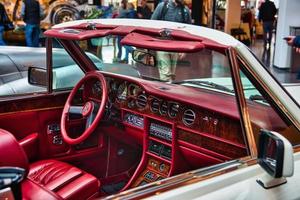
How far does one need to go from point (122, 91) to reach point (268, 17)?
419 inches

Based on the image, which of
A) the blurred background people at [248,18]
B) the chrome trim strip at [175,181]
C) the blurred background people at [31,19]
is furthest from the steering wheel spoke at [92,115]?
the blurred background people at [248,18]

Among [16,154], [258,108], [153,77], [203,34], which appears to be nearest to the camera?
[16,154]

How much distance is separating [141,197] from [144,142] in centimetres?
131

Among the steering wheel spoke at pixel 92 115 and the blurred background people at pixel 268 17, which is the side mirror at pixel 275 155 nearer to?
the steering wheel spoke at pixel 92 115

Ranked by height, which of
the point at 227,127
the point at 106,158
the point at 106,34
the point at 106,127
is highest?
the point at 106,34

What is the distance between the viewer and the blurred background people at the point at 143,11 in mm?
11156

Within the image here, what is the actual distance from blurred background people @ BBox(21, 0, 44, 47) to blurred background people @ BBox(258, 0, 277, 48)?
6.28m

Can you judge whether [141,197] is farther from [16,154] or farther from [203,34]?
[203,34]

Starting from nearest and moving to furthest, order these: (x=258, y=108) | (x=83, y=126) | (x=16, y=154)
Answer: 1. (x=16, y=154)
2. (x=258, y=108)
3. (x=83, y=126)

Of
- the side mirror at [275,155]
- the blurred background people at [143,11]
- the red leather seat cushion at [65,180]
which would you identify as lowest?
the red leather seat cushion at [65,180]

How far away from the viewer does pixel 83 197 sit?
240cm

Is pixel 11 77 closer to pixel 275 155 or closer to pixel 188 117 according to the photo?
pixel 188 117

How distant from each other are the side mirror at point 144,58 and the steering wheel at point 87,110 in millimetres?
256

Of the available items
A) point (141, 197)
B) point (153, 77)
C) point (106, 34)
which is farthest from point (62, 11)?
point (141, 197)
